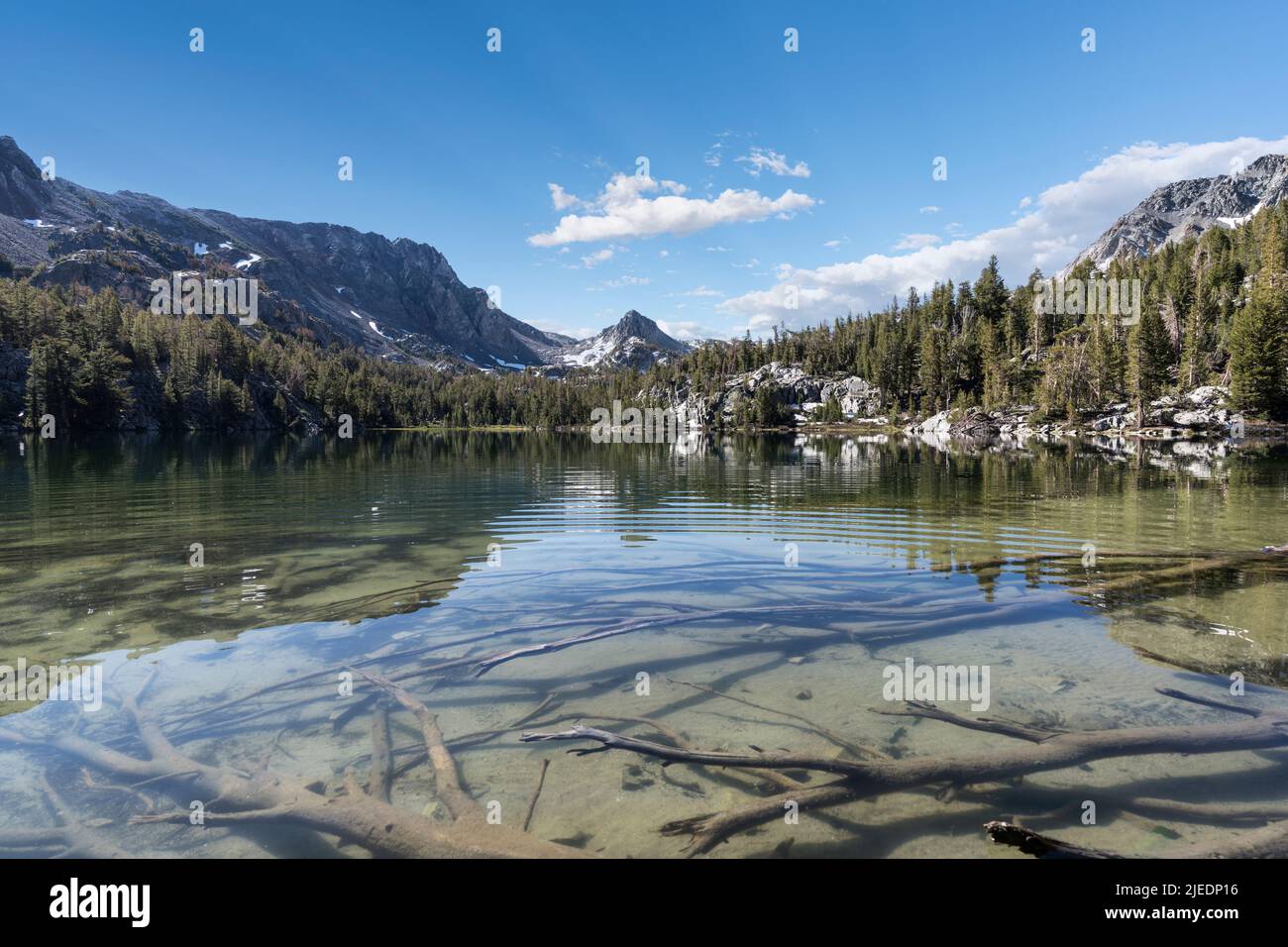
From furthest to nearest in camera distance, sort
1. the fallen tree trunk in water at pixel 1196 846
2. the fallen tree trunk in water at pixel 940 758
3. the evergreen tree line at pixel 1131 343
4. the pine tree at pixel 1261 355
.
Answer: the evergreen tree line at pixel 1131 343, the pine tree at pixel 1261 355, the fallen tree trunk in water at pixel 940 758, the fallen tree trunk in water at pixel 1196 846

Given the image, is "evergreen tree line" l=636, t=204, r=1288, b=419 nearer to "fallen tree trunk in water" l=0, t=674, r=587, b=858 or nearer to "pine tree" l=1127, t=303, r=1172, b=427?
"pine tree" l=1127, t=303, r=1172, b=427

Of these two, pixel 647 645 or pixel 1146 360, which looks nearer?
pixel 647 645

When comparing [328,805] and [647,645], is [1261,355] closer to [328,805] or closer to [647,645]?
[647,645]

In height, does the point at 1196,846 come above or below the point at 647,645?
above

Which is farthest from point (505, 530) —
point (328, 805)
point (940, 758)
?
point (940, 758)

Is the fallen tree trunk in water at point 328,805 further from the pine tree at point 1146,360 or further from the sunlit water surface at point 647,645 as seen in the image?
the pine tree at point 1146,360

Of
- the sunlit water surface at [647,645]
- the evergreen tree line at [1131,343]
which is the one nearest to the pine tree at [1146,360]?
the evergreen tree line at [1131,343]

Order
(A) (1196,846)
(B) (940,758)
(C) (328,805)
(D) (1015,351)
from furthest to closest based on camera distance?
(D) (1015,351) < (B) (940,758) < (C) (328,805) < (A) (1196,846)

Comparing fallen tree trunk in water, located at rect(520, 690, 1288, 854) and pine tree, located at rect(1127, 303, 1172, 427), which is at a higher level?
pine tree, located at rect(1127, 303, 1172, 427)

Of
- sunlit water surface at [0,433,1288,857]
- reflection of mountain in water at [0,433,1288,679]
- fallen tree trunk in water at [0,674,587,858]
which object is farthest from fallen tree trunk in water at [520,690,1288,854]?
reflection of mountain in water at [0,433,1288,679]

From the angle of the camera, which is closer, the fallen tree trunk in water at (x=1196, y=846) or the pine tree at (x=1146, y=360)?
the fallen tree trunk in water at (x=1196, y=846)

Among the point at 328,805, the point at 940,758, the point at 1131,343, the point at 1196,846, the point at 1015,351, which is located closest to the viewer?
the point at 1196,846

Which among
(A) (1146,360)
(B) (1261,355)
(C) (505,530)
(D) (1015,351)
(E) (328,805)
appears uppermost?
(D) (1015,351)
